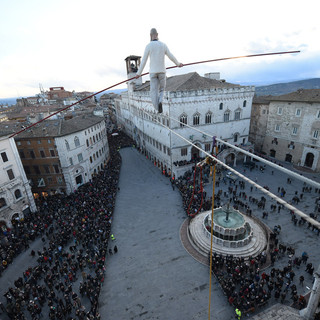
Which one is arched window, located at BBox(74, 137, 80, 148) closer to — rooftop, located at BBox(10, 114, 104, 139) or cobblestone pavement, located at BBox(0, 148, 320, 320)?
rooftop, located at BBox(10, 114, 104, 139)

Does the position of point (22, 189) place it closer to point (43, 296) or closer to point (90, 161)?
point (90, 161)

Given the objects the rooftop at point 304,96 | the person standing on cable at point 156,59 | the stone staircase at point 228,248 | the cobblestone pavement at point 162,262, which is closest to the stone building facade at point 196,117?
the rooftop at point 304,96

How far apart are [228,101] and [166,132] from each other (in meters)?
13.5

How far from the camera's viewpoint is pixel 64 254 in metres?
19.7

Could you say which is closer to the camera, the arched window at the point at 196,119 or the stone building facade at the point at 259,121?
the arched window at the point at 196,119

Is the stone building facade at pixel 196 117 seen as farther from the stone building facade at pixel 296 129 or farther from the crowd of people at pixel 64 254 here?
Result: the crowd of people at pixel 64 254

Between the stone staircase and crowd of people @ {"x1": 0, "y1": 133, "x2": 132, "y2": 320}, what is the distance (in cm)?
868

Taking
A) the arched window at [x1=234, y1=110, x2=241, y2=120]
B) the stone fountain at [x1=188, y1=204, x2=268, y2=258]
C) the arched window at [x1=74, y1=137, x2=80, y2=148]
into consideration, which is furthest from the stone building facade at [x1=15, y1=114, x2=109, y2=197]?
the arched window at [x1=234, y1=110, x2=241, y2=120]

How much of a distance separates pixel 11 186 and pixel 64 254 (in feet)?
43.3

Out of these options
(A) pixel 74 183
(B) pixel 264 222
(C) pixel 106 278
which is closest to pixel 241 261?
(B) pixel 264 222

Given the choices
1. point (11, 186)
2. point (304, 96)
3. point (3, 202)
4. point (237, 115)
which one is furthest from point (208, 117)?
point (3, 202)

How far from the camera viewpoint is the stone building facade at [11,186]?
82.0ft

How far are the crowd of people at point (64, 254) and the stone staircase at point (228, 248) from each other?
8675 millimetres

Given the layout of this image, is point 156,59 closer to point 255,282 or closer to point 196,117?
point 255,282
